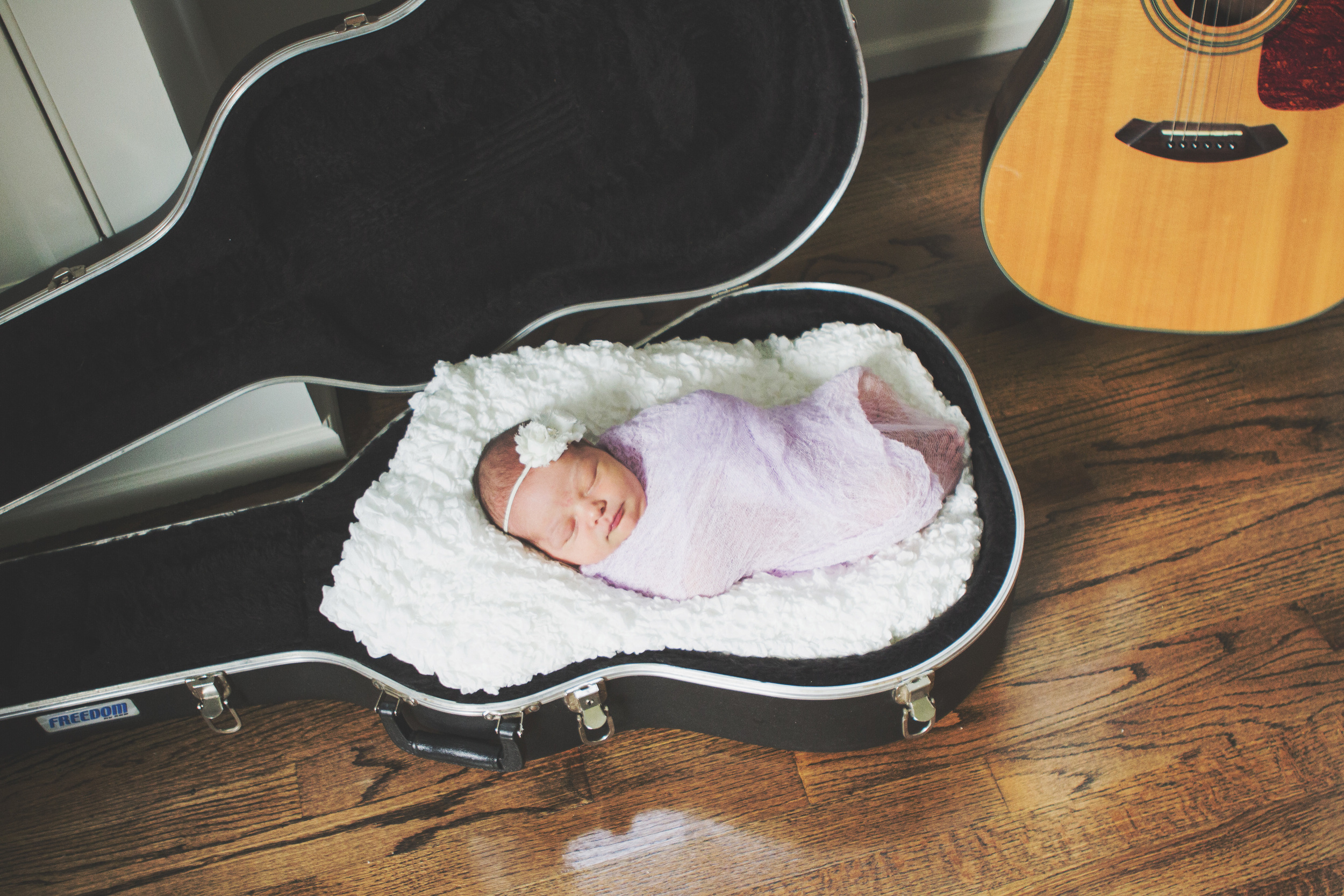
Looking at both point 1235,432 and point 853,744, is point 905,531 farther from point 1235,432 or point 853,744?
point 1235,432

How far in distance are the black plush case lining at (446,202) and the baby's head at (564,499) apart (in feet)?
0.82

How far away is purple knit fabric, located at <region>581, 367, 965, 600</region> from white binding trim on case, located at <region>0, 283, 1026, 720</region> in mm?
91

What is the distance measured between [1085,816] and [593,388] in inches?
29.7

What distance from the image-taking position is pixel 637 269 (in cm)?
113

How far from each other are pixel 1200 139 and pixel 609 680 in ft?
3.37

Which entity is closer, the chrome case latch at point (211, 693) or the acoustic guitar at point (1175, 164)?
the chrome case latch at point (211, 693)

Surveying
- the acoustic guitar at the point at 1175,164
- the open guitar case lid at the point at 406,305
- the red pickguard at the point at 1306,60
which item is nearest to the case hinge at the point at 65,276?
the open guitar case lid at the point at 406,305

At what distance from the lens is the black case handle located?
90 centimetres

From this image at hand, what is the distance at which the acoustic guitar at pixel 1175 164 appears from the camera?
3.50 ft

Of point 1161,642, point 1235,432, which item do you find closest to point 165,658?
point 1161,642

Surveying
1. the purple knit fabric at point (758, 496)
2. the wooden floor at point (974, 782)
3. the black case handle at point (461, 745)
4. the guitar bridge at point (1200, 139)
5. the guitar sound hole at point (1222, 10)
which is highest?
the guitar sound hole at point (1222, 10)

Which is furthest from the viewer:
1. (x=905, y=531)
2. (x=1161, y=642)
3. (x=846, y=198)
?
(x=846, y=198)

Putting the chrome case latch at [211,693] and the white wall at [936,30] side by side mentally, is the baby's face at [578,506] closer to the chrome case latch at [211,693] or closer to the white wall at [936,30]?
the chrome case latch at [211,693]

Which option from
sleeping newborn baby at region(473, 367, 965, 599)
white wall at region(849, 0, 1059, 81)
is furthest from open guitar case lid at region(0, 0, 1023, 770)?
white wall at region(849, 0, 1059, 81)
